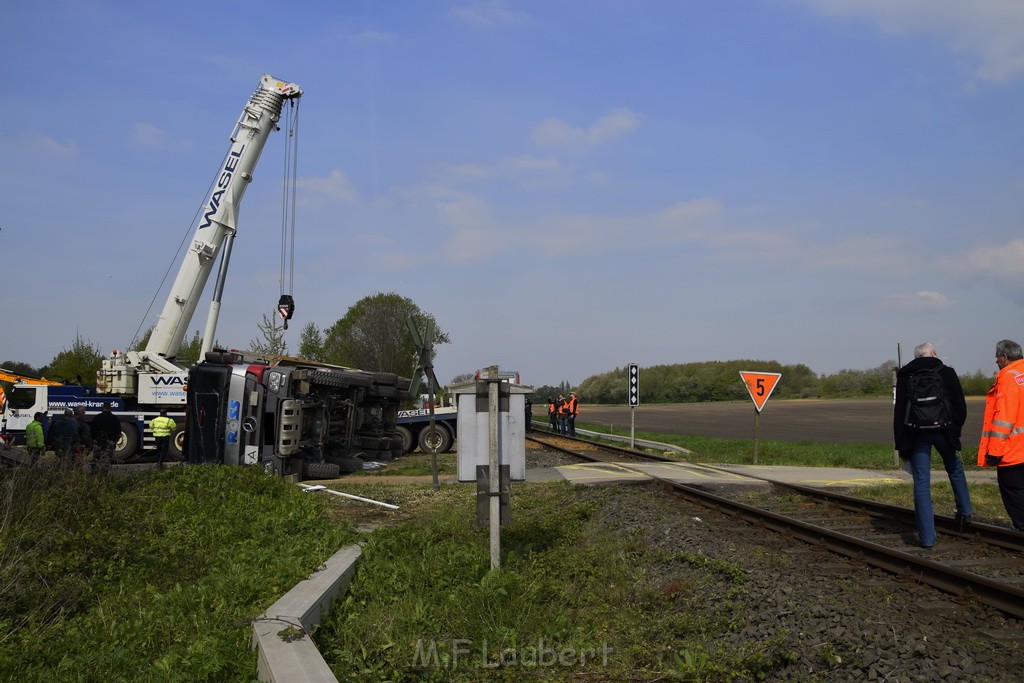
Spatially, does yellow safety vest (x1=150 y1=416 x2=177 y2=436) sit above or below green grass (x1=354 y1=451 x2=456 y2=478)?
above

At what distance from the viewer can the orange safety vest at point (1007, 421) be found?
7723 millimetres

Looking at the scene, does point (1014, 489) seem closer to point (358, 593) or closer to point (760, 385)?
point (358, 593)

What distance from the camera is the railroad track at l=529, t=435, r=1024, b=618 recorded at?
625 cm

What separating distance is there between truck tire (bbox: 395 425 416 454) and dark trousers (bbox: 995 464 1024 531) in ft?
56.7

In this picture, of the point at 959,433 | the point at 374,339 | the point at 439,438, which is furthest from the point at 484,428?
the point at 374,339

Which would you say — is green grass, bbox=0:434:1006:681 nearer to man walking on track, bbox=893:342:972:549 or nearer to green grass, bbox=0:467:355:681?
green grass, bbox=0:467:355:681

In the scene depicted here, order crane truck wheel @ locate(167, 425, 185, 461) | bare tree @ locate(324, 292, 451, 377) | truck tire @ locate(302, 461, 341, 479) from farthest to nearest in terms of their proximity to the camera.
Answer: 1. bare tree @ locate(324, 292, 451, 377)
2. crane truck wheel @ locate(167, 425, 185, 461)
3. truck tire @ locate(302, 461, 341, 479)

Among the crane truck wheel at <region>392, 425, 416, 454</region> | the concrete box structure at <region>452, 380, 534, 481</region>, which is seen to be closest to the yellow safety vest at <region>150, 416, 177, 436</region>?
the crane truck wheel at <region>392, 425, 416, 454</region>

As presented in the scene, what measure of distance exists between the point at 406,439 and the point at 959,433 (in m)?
17.9

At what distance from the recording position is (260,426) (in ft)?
50.5

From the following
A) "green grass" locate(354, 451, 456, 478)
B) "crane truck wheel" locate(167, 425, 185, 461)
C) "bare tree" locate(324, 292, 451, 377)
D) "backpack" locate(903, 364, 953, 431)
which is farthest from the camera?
"bare tree" locate(324, 292, 451, 377)

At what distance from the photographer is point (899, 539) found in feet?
27.5

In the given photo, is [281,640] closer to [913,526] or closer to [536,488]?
[913,526]

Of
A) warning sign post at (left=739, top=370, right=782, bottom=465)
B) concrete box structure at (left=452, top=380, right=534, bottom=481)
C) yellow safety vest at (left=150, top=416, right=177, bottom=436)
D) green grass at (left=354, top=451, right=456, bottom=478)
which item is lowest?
green grass at (left=354, top=451, right=456, bottom=478)
